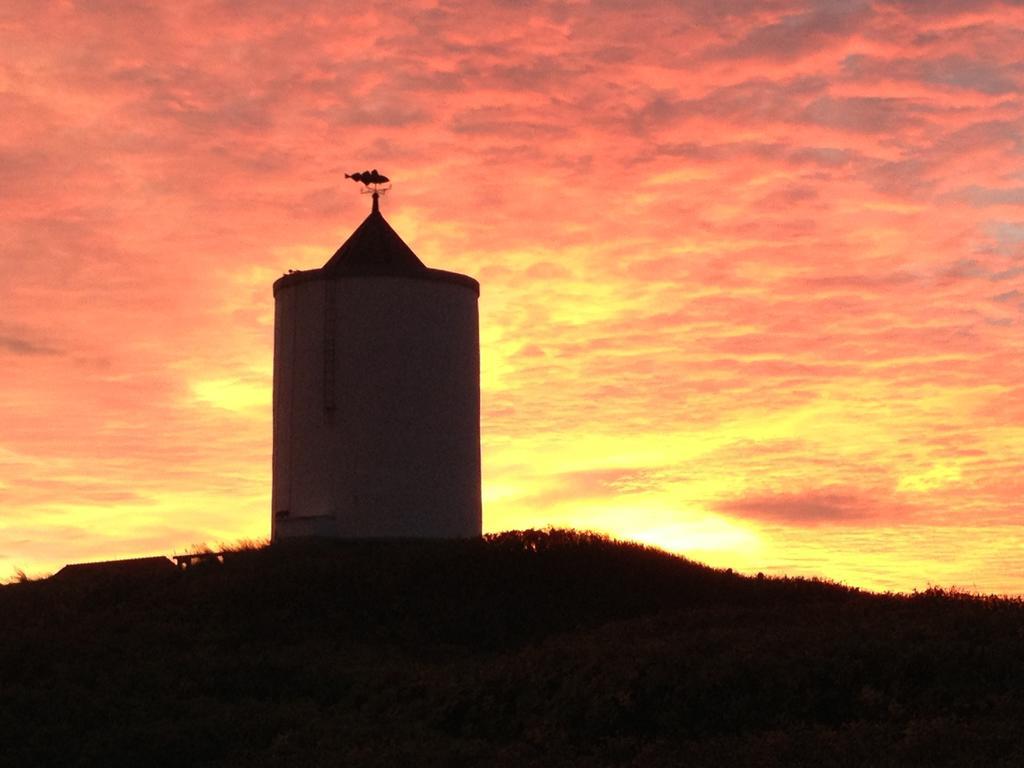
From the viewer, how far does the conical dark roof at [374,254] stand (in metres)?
41.0

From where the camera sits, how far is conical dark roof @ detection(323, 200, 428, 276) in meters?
41.0

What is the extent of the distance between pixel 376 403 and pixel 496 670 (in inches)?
674

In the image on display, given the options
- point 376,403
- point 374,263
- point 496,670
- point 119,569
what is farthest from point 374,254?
point 496,670

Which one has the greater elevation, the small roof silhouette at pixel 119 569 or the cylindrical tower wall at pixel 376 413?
the cylindrical tower wall at pixel 376 413

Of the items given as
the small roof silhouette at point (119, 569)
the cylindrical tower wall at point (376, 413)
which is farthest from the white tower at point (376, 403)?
the small roof silhouette at point (119, 569)

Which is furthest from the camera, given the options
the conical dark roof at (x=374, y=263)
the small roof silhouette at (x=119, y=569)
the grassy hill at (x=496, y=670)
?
the conical dark roof at (x=374, y=263)

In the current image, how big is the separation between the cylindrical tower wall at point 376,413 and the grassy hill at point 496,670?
431 centimetres

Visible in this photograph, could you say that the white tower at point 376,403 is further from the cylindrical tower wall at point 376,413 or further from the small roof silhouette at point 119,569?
the small roof silhouette at point 119,569

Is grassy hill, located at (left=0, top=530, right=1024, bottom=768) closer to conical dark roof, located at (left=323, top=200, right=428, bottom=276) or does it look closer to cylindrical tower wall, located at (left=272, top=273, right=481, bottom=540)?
cylindrical tower wall, located at (left=272, top=273, right=481, bottom=540)

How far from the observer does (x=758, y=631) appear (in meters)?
25.3

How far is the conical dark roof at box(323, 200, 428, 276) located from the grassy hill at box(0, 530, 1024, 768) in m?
9.64

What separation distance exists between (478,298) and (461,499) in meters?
6.67

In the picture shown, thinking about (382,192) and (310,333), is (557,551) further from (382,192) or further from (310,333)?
(382,192)

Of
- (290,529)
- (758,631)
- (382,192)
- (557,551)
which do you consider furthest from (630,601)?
(382,192)
